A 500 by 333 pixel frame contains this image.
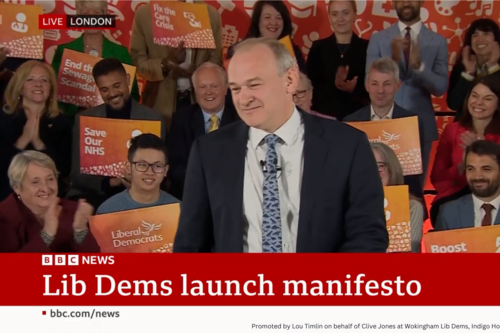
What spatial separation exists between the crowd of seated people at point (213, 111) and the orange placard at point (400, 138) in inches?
0.9

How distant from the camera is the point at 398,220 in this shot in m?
3.12

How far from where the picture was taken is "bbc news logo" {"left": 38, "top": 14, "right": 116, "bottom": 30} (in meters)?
3.21

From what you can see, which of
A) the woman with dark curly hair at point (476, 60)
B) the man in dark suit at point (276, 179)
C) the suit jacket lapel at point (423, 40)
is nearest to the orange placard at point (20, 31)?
the man in dark suit at point (276, 179)

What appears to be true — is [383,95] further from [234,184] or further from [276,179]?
[234,184]

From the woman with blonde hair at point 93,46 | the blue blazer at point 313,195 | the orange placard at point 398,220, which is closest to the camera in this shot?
the blue blazer at point 313,195

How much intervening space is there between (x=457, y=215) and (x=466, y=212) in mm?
33

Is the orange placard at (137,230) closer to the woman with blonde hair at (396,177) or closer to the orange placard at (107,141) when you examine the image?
the orange placard at (107,141)

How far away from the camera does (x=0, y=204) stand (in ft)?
10.1

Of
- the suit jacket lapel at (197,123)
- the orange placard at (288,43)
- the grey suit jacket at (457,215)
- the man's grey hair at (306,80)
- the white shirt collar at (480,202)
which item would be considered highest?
the orange placard at (288,43)

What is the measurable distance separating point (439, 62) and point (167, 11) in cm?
100

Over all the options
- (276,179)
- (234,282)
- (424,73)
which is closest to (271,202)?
(276,179)

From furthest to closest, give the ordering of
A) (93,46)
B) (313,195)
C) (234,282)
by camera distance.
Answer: (93,46)
(234,282)
(313,195)

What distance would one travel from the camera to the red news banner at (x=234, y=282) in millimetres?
3004
